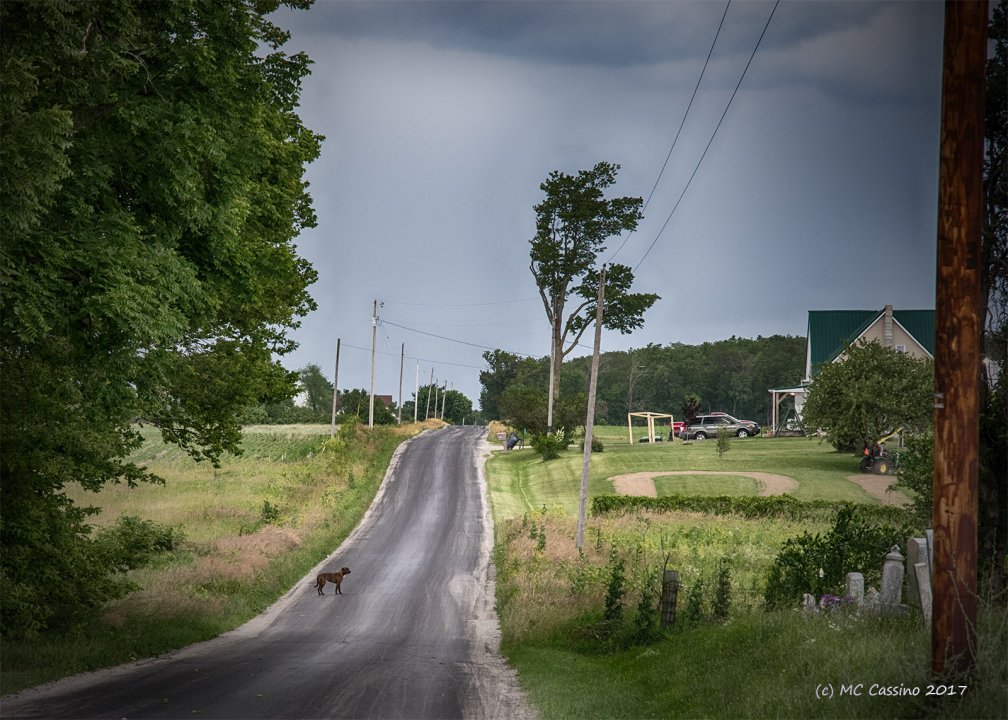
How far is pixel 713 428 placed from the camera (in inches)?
2921

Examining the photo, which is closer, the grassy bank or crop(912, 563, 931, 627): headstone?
crop(912, 563, 931, 627): headstone

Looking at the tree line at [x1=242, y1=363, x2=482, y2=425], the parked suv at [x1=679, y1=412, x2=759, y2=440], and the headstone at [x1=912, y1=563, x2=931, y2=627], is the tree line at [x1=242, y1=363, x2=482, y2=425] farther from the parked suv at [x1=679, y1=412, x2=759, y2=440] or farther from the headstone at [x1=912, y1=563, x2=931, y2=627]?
the headstone at [x1=912, y1=563, x2=931, y2=627]

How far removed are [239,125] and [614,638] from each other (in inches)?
439

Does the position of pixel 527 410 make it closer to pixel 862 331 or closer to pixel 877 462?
pixel 877 462

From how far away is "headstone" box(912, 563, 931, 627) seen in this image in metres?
9.73

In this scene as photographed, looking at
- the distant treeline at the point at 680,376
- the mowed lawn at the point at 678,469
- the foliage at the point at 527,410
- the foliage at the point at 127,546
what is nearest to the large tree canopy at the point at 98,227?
the foliage at the point at 127,546

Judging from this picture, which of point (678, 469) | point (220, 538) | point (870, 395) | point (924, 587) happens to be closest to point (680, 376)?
point (678, 469)

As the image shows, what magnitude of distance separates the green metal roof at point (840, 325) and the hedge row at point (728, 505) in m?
37.9

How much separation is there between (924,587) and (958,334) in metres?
3.51

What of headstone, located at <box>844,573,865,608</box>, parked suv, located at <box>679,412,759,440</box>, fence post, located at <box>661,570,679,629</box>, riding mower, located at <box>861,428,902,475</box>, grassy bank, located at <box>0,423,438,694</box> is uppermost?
parked suv, located at <box>679,412,759,440</box>

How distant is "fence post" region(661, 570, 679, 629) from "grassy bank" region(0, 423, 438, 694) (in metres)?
8.98

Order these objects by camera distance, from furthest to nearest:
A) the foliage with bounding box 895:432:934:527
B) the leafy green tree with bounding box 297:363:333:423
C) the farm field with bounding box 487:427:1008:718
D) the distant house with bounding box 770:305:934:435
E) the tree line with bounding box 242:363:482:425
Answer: the leafy green tree with bounding box 297:363:333:423
the tree line with bounding box 242:363:482:425
the distant house with bounding box 770:305:934:435
the foliage with bounding box 895:432:934:527
the farm field with bounding box 487:427:1008:718

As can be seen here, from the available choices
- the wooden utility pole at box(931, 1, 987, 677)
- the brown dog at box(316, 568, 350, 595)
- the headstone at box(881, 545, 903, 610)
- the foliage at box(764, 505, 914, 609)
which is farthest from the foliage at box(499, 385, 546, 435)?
the wooden utility pole at box(931, 1, 987, 677)

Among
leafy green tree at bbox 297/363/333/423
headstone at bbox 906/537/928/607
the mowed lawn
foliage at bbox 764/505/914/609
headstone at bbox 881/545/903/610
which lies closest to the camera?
headstone at bbox 906/537/928/607
